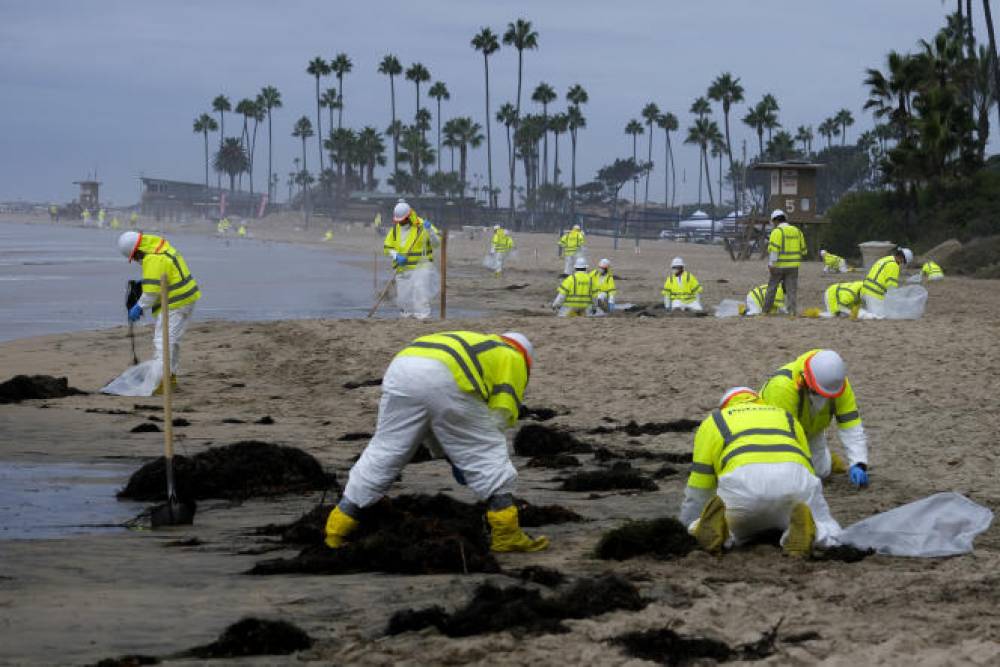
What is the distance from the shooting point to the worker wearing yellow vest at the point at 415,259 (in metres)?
21.5

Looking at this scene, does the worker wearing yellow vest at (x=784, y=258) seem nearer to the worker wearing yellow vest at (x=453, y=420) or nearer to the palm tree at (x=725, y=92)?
the worker wearing yellow vest at (x=453, y=420)

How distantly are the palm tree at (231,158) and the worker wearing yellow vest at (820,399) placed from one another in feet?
559

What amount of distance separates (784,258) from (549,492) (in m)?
12.5

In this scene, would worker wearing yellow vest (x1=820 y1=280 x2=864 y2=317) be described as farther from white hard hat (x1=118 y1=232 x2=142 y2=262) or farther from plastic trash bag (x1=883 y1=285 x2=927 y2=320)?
white hard hat (x1=118 y1=232 x2=142 y2=262)

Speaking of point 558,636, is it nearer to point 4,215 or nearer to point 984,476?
point 984,476

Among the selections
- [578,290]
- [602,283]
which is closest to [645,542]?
[578,290]

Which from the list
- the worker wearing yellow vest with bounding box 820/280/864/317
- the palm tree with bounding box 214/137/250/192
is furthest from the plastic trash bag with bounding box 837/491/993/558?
the palm tree with bounding box 214/137/250/192

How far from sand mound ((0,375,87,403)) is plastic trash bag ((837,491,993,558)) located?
32.9ft

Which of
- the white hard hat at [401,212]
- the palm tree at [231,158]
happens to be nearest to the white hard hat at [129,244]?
the white hard hat at [401,212]

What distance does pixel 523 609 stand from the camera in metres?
5.79

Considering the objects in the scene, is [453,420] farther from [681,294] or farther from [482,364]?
[681,294]

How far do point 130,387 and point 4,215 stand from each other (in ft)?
551

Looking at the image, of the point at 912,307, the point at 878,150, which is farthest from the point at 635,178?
the point at 912,307

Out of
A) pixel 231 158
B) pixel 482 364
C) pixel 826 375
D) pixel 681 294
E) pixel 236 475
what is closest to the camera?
pixel 482 364
